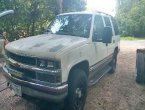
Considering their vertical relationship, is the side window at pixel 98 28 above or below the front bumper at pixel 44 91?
above

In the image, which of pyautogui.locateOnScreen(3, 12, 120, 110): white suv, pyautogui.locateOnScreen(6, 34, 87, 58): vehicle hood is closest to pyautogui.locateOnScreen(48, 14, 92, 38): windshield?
pyautogui.locateOnScreen(3, 12, 120, 110): white suv

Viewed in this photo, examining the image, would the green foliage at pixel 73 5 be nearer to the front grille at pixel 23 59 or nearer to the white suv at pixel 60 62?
the white suv at pixel 60 62

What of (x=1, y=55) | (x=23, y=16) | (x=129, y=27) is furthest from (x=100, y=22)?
(x=129, y=27)

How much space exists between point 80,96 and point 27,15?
7858 millimetres

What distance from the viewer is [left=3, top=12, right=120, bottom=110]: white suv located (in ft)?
14.2

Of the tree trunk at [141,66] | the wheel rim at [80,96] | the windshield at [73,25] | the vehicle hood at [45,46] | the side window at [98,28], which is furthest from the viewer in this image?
the tree trunk at [141,66]

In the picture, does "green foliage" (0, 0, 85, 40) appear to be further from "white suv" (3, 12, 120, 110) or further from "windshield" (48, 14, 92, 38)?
"white suv" (3, 12, 120, 110)

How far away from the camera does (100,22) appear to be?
659 cm

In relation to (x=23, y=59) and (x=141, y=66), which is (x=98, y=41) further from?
(x=141, y=66)

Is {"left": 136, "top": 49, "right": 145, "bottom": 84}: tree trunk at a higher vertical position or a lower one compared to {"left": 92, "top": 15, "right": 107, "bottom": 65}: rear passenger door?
lower

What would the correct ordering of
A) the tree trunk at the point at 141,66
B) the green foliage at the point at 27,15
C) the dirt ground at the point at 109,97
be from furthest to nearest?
1. the green foliage at the point at 27,15
2. the tree trunk at the point at 141,66
3. the dirt ground at the point at 109,97

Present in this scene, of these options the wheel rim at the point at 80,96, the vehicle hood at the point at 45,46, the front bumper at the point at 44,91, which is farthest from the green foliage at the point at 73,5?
the front bumper at the point at 44,91

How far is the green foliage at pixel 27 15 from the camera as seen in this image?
37.7ft

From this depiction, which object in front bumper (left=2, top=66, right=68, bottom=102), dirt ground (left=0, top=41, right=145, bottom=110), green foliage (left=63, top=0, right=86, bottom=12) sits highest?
green foliage (left=63, top=0, right=86, bottom=12)
